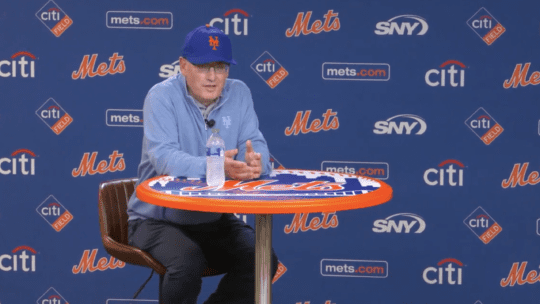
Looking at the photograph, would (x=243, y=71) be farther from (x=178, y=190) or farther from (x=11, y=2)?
(x=178, y=190)

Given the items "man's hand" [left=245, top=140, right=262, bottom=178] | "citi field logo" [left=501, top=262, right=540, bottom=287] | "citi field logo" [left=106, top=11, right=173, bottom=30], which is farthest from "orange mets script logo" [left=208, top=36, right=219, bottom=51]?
"citi field logo" [left=501, top=262, right=540, bottom=287]

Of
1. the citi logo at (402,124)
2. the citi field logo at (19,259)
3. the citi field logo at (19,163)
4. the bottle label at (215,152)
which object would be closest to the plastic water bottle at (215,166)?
the bottle label at (215,152)

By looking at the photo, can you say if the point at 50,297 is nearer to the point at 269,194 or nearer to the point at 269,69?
the point at 269,69

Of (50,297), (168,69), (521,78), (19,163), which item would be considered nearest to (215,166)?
(168,69)

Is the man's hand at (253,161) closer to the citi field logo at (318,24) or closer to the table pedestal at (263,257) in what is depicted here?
the table pedestal at (263,257)

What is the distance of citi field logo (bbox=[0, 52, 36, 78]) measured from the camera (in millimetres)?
3518

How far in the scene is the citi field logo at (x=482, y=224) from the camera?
3461 millimetres

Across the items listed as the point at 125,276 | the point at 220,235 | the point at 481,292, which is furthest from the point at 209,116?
the point at 481,292

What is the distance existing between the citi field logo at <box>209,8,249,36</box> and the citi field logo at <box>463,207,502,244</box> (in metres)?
1.88

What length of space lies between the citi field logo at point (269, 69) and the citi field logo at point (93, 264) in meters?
1.55

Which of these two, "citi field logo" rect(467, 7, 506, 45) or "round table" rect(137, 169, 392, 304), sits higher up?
"citi field logo" rect(467, 7, 506, 45)

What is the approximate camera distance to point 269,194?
1794 millimetres

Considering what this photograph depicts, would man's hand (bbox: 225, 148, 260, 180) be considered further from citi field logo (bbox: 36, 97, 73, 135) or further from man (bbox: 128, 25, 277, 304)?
citi field logo (bbox: 36, 97, 73, 135)

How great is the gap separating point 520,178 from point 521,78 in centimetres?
64
